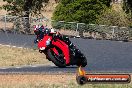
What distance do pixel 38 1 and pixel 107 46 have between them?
47.1ft

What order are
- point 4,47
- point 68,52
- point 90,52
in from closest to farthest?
point 68,52, point 90,52, point 4,47

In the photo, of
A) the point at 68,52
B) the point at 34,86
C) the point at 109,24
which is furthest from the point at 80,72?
the point at 109,24

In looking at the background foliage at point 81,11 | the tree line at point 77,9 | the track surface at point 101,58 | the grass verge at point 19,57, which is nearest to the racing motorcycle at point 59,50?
the track surface at point 101,58

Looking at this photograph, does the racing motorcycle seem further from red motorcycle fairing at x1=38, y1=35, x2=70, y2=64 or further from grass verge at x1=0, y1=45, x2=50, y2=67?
grass verge at x1=0, y1=45, x2=50, y2=67

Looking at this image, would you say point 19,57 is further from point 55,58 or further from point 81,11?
point 81,11

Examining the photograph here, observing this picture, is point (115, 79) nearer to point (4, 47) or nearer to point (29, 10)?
point (4, 47)

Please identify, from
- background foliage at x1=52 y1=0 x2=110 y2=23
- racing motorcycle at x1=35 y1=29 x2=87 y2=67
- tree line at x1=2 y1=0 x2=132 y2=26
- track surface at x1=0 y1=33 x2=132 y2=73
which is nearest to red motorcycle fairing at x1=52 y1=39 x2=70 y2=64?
racing motorcycle at x1=35 y1=29 x2=87 y2=67

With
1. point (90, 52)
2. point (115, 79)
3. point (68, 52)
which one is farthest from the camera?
point (90, 52)

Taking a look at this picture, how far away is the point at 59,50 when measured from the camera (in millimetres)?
12078

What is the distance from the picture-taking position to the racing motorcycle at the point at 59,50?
1148 cm

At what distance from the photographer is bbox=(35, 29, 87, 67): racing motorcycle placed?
11484 mm

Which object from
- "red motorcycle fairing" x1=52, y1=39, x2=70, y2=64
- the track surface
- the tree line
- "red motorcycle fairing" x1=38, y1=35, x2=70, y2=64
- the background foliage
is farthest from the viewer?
the background foliage

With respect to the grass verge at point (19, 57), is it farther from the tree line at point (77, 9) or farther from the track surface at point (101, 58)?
the tree line at point (77, 9)

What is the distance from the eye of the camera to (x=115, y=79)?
9.41 meters
